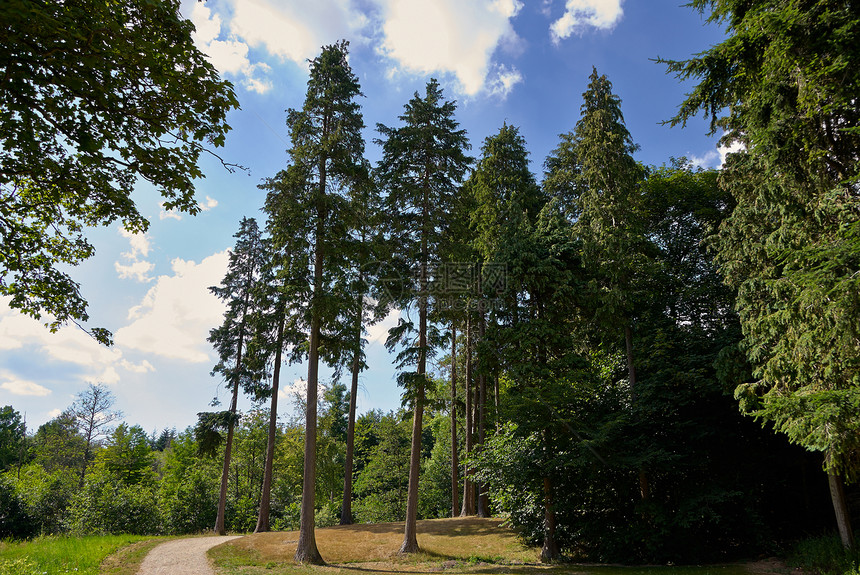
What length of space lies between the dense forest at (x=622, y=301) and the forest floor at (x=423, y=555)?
0.97m

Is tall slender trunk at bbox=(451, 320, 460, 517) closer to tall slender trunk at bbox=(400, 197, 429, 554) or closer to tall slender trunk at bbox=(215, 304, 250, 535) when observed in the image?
tall slender trunk at bbox=(400, 197, 429, 554)

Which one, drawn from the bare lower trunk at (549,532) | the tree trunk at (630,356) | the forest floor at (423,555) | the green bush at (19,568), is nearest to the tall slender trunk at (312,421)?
the forest floor at (423,555)

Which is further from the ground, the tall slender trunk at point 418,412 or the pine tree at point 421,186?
the pine tree at point 421,186

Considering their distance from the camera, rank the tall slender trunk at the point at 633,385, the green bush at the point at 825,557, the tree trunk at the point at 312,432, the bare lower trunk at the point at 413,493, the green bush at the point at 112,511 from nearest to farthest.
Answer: the green bush at the point at 825,557
the tree trunk at the point at 312,432
the tall slender trunk at the point at 633,385
the bare lower trunk at the point at 413,493
the green bush at the point at 112,511

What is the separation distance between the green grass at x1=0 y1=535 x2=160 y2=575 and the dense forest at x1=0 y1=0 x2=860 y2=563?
18.7 ft

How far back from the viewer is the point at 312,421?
47.3ft

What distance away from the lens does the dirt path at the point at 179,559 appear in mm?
12363

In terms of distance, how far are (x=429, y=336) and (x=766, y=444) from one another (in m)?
12.1

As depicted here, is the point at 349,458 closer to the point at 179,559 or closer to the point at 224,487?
the point at 224,487

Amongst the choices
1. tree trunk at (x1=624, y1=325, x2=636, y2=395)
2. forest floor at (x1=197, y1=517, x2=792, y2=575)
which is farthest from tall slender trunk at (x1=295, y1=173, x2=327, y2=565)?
tree trunk at (x1=624, y1=325, x2=636, y2=395)

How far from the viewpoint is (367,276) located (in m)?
18.1

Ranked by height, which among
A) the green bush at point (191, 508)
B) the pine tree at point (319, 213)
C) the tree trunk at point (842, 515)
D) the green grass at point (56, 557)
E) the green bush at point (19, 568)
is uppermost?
the pine tree at point (319, 213)

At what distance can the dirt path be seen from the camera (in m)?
12.4

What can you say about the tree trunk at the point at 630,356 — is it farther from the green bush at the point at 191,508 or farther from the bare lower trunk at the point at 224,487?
the green bush at the point at 191,508
